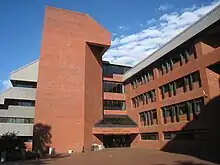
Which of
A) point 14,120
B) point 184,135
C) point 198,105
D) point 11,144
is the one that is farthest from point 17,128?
point 198,105

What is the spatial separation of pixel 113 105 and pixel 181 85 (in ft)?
54.4

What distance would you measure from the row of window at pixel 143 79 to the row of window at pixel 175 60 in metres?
2.88

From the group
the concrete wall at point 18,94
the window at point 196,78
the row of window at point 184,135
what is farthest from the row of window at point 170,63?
the concrete wall at point 18,94

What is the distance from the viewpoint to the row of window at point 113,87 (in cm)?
4278

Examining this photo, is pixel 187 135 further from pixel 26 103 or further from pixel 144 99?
pixel 26 103

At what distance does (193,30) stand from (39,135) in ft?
77.2

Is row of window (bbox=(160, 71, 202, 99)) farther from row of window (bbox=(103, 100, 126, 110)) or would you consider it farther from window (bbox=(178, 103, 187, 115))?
row of window (bbox=(103, 100, 126, 110))

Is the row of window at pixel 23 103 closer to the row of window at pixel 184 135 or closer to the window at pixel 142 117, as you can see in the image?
the window at pixel 142 117

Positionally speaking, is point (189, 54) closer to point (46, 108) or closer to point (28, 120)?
point (46, 108)

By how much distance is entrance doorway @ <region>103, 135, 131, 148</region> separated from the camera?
39.0m

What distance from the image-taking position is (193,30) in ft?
81.7

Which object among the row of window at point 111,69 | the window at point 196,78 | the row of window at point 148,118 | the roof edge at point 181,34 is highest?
the row of window at point 111,69

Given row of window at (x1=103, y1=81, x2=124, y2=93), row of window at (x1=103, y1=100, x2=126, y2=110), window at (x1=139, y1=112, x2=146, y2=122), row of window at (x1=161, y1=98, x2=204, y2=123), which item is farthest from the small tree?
row of window at (x1=103, y1=81, x2=124, y2=93)

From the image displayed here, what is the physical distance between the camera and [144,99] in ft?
122
